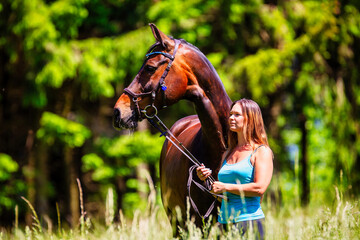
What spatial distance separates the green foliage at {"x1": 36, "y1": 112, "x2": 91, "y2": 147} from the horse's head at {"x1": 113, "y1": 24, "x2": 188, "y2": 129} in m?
7.19

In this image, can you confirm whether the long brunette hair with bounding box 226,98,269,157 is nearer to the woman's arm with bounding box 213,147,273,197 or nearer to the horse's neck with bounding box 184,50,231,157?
the woman's arm with bounding box 213,147,273,197

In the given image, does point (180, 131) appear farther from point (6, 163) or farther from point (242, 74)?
point (6, 163)

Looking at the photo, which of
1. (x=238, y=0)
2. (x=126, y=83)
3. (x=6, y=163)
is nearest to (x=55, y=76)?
(x=126, y=83)

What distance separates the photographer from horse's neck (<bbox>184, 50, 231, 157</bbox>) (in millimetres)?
4070

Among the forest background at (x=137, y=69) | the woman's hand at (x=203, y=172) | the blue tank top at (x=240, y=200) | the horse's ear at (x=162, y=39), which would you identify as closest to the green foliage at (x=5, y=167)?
the forest background at (x=137, y=69)

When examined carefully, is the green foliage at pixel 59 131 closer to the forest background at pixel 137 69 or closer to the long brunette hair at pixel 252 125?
the forest background at pixel 137 69

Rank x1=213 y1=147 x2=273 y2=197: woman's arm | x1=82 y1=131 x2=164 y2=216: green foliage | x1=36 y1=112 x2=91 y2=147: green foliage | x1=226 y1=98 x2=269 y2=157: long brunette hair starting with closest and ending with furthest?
1. x1=213 y1=147 x2=273 y2=197: woman's arm
2. x1=226 y1=98 x2=269 y2=157: long brunette hair
3. x1=36 y1=112 x2=91 y2=147: green foliage
4. x1=82 y1=131 x2=164 y2=216: green foliage

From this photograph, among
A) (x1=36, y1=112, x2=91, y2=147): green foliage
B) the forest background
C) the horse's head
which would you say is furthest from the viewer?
(x1=36, y1=112, x2=91, y2=147): green foliage

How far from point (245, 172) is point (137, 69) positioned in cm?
800

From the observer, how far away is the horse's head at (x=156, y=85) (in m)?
4.01

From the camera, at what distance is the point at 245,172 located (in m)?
3.25

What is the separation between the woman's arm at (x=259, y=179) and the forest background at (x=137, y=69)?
6748 millimetres

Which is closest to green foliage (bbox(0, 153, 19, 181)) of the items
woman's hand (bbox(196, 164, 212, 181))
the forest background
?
the forest background

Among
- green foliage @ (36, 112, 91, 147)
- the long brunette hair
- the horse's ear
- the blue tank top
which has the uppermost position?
the horse's ear
